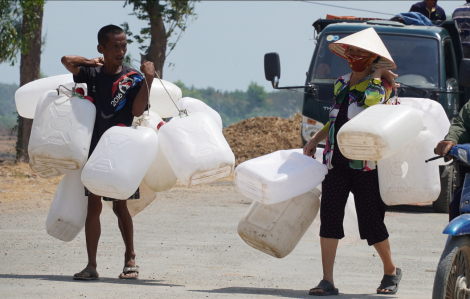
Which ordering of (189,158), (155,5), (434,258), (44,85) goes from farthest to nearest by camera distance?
(155,5) → (434,258) → (44,85) → (189,158)

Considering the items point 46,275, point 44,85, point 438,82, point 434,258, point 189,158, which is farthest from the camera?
point 438,82

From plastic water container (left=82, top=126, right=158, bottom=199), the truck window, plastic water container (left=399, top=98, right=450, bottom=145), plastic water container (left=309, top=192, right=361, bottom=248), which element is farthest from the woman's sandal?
the truck window

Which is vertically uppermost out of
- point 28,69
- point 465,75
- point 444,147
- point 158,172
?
point 465,75

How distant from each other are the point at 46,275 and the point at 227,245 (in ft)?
7.08

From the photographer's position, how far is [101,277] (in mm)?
5238

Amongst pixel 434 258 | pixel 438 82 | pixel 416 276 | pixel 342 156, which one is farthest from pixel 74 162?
pixel 438 82

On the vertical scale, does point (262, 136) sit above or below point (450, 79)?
below

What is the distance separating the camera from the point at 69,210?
5156 mm

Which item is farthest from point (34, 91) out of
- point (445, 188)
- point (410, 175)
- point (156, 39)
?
point (156, 39)

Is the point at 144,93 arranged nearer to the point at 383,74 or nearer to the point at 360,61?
the point at 360,61

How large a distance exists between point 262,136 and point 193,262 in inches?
591

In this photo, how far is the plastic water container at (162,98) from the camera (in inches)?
224

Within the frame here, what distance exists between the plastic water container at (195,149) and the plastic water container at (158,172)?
264mm

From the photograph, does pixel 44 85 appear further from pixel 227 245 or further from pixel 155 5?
pixel 155 5
